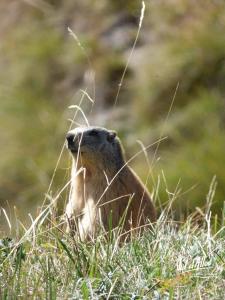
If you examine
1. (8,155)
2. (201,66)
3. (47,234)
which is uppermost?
(47,234)

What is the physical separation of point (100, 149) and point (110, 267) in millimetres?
2941

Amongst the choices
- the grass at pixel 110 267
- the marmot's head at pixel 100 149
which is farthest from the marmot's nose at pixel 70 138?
the grass at pixel 110 267

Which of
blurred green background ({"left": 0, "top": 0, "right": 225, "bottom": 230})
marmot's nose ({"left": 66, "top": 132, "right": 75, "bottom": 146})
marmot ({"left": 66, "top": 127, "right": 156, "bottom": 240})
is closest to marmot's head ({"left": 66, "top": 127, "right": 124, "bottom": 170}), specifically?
marmot ({"left": 66, "top": 127, "right": 156, "bottom": 240})

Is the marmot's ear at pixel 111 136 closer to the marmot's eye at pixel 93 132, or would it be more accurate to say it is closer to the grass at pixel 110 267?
the marmot's eye at pixel 93 132

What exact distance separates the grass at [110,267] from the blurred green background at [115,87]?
4049 mm

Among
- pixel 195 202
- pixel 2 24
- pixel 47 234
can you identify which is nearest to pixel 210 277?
pixel 47 234

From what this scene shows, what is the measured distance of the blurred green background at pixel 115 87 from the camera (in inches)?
412

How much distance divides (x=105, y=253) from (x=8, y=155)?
6.70 meters

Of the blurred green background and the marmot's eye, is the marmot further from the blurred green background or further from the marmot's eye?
the blurred green background

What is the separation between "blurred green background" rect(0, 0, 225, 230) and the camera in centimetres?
1047

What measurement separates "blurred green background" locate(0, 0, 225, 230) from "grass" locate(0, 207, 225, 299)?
405 cm

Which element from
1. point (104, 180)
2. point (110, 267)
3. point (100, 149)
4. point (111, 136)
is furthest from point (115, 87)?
point (110, 267)

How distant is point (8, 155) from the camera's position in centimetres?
1160

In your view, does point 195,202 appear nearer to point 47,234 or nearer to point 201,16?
point 201,16
